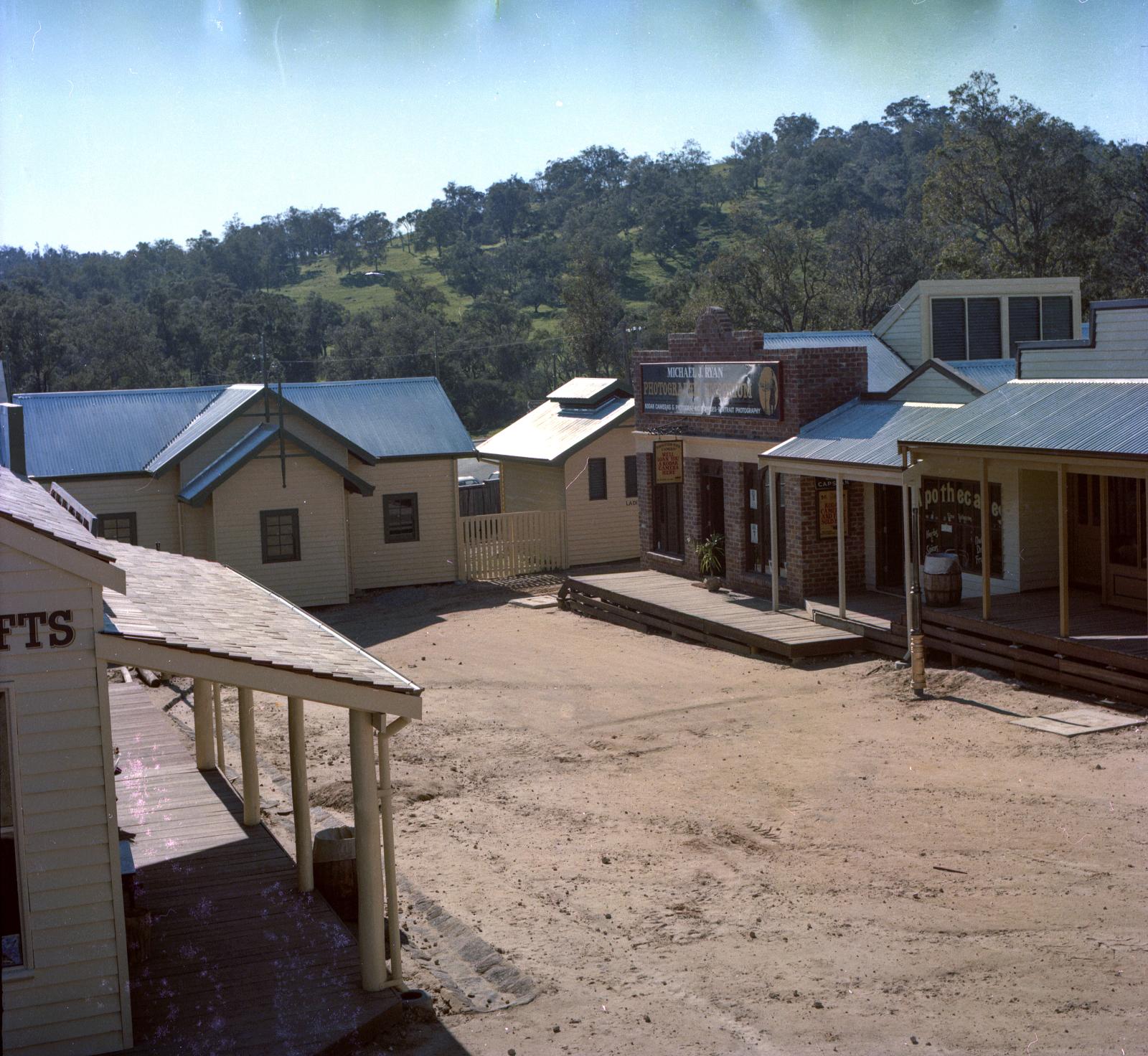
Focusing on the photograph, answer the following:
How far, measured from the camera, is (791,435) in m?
22.3

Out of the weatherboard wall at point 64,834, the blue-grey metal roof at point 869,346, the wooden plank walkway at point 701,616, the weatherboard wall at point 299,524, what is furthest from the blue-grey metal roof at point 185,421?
the weatherboard wall at point 64,834

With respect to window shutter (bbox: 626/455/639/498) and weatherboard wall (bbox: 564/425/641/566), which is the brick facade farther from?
window shutter (bbox: 626/455/639/498)

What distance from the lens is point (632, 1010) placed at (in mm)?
8336

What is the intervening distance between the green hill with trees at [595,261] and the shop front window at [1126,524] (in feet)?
102

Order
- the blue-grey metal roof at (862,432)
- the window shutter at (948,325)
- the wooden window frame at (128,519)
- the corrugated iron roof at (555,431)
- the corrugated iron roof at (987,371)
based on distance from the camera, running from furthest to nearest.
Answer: the corrugated iron roof at (555,431) < the wooden window frame at (128,519) < the window shutter at (948,325) < the corrugated iron roof at (987,371) < the blue-grey metal roof at (862,432)

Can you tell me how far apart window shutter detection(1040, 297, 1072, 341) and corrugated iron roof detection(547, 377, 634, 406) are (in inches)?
406

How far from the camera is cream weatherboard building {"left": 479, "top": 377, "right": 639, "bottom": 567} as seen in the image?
3125cm

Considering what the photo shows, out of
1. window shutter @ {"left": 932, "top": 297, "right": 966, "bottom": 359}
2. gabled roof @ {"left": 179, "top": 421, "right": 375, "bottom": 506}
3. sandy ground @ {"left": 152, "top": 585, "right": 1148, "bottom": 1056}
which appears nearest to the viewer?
sandy ground @ {"left": 152, "top": 585, "right": 1148, "bottom": 1056}

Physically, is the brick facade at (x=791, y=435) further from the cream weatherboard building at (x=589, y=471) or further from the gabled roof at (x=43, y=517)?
the gabled roof at (x=43, y=517)

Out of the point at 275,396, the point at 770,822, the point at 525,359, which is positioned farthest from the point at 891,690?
the point at 525,359

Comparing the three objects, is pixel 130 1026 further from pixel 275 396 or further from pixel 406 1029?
pixel 275 396

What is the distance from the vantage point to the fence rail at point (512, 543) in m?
30.6

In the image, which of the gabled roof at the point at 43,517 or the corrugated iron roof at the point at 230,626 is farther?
the corrugated iron roof at the point at 230,626

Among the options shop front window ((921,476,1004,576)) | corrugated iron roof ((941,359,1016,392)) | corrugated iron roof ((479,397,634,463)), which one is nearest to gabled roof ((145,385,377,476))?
corrugated iron roof ((479,397,634,463))
